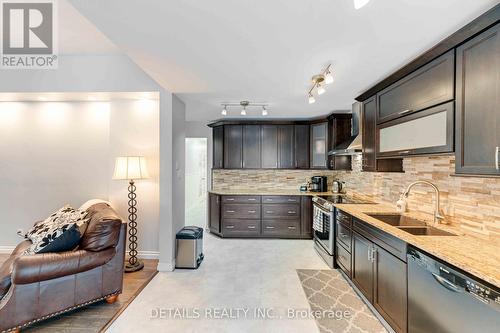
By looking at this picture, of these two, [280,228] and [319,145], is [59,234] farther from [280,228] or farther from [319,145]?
[319,145]

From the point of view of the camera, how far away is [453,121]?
1.81 meters

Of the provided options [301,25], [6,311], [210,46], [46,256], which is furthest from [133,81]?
[6,311]

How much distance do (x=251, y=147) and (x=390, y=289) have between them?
3537mm

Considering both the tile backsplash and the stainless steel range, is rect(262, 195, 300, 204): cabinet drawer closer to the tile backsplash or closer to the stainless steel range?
the stainless steel range

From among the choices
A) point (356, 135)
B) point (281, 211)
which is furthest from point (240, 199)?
point (356, 135)

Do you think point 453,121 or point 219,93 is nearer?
point 453,121

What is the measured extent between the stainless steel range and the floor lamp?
8.75 feet

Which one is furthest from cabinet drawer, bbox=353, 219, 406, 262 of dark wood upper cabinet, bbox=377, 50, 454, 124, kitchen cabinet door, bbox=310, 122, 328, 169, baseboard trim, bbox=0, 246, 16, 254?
baseboard trim, bbox=0, 246, 16, 254

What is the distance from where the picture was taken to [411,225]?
96.7 inches

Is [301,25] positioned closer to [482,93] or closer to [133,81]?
[482,93]

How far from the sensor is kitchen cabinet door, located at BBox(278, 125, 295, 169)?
501 cm

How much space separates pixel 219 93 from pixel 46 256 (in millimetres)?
2554

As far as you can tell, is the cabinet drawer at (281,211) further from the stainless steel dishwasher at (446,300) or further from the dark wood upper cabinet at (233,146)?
the stainless steel dishwasher at (446,300)

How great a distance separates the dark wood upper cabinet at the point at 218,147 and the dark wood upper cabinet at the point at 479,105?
3936 millimetres
